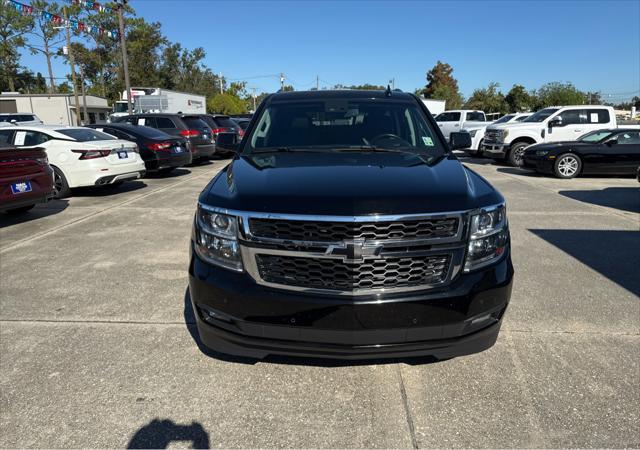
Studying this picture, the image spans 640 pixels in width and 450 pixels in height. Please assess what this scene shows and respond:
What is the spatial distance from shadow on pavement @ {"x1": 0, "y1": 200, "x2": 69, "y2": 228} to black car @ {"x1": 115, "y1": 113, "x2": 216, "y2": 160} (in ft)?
21.0

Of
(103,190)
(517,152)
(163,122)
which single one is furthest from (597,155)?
(163,122)

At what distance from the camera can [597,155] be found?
38.0 feet

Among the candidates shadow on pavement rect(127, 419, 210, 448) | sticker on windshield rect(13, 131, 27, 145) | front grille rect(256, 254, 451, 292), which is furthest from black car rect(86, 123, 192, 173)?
front grille rect(256, 254, 451, 292)

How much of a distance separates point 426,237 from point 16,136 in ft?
31.3

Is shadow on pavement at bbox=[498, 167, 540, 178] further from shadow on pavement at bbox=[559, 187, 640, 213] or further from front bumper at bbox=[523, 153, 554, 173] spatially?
shadow on pavement at bbox=[559, 187, 640, 213]

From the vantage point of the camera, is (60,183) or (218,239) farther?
(60,183)

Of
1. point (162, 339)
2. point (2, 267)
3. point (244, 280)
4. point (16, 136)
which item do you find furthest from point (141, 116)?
point (244, 280)

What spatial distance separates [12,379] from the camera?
2.78 meters

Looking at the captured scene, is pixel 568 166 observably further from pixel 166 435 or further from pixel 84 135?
pixel 166 435

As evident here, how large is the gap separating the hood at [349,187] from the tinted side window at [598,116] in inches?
568

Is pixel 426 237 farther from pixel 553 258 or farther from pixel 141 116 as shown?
pixel 141 116

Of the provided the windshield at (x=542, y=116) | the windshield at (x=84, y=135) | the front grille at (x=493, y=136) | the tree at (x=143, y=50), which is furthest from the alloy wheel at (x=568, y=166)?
the tree at (x=143, y=50)

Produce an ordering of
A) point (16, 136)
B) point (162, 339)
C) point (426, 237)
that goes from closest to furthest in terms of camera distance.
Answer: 1. point (426, 237)
2. point (162, 339)
3. point (16, 136)

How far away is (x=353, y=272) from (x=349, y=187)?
491mm
